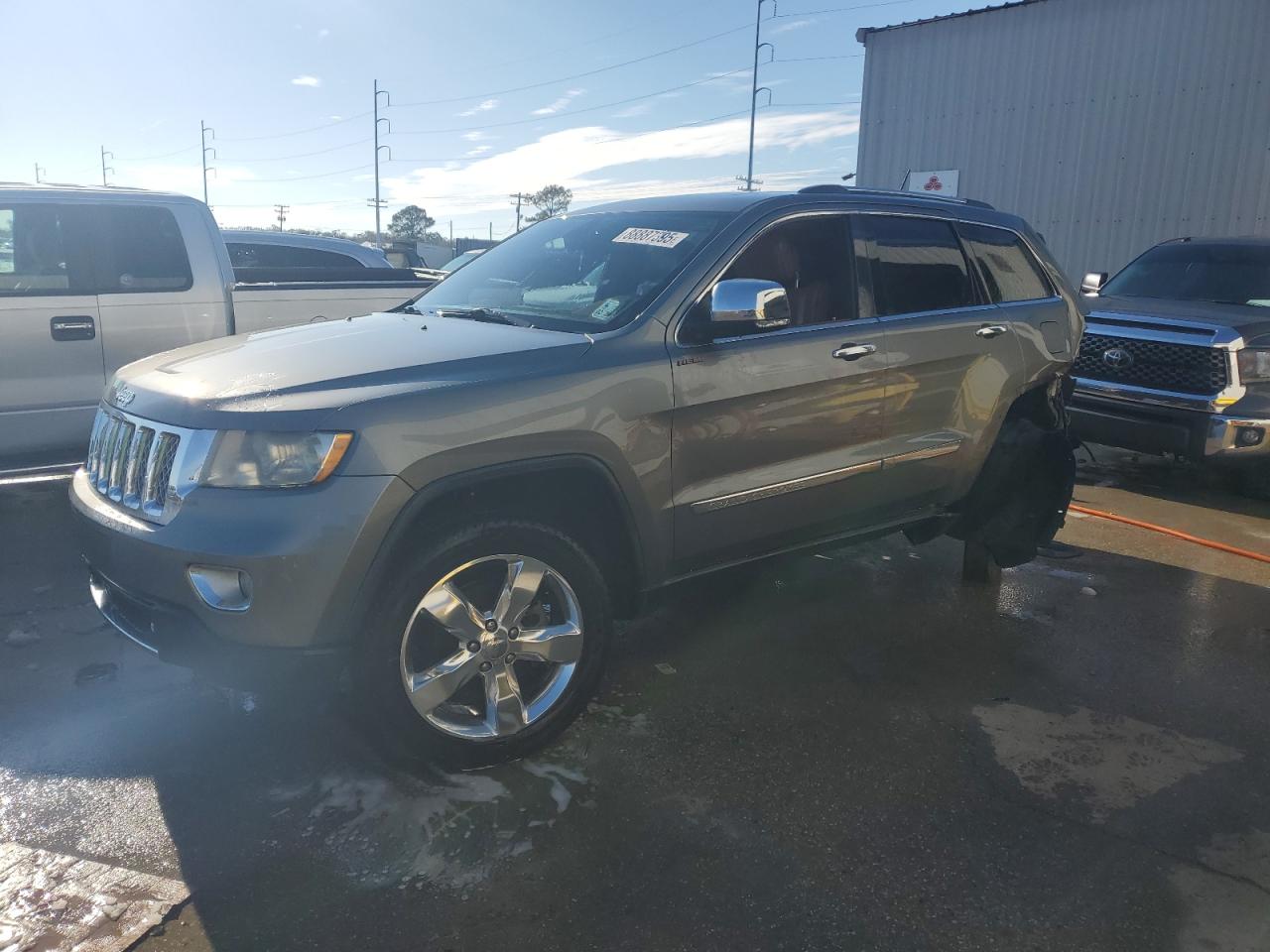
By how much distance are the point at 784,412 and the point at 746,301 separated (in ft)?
1.75

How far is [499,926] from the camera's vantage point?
248 cm

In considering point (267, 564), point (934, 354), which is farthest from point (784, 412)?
point (267, 564)

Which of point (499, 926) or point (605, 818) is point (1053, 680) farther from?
point (499, 926)

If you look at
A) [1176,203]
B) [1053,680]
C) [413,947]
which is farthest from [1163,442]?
[1176,203]

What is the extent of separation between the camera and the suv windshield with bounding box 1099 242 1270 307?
26.0 feet

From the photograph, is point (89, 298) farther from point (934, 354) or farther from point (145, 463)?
point (934, 354)

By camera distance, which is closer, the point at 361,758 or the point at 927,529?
the point at 361,758

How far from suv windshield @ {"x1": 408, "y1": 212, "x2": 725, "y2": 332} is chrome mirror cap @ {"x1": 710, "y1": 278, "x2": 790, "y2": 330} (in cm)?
27

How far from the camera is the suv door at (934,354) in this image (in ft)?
13.7

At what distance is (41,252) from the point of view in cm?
559

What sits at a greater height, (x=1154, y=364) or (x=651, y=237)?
(x=651, y=237)

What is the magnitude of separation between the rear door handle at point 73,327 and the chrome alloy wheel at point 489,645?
3775mm

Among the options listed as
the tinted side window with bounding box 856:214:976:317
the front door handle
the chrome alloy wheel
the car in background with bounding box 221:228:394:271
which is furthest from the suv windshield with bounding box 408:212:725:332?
the car in background with bounding box 221:228:394:271

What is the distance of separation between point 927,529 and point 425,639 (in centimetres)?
268
